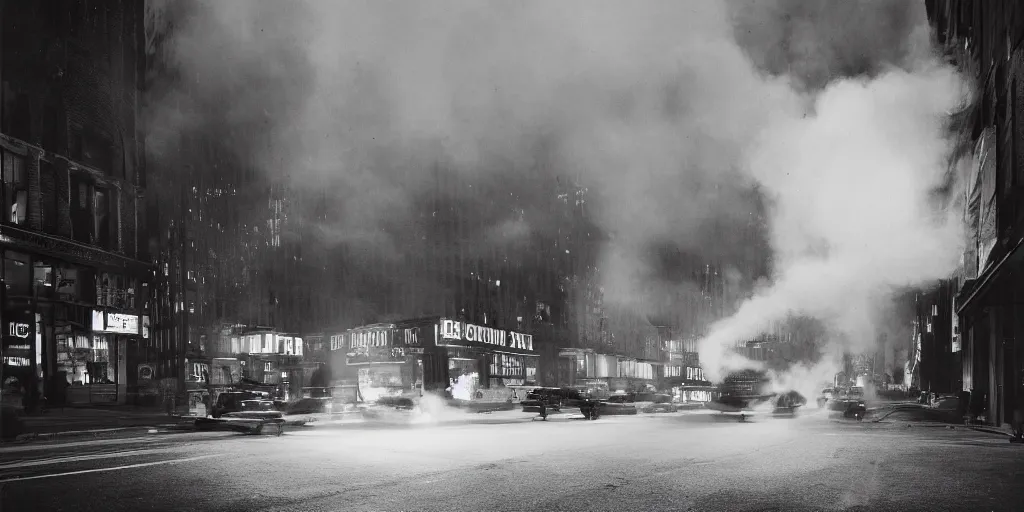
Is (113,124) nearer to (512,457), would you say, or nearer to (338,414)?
(338,414)

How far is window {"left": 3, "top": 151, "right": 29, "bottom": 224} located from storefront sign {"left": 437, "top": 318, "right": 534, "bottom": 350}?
3740 centimetres

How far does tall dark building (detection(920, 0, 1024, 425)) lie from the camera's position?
23.6 m

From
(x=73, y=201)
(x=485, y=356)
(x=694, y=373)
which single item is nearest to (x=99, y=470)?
(x=73, y=201)

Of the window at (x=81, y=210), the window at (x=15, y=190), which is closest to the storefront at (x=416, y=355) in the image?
the window at (x=81, y=210)

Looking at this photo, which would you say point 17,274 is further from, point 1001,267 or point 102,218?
point 1001,267

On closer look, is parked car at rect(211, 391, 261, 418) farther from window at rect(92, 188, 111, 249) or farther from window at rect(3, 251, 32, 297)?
window at rect(92, 188, 111, 249)

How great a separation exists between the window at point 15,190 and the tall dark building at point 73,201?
6cm

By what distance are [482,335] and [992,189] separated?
188 feet

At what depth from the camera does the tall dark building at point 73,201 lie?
129 feet

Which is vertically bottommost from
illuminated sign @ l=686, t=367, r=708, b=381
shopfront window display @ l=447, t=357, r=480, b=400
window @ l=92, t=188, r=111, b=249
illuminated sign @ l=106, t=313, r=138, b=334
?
illuminated sign @ l=686, t=367, r=708, b=381

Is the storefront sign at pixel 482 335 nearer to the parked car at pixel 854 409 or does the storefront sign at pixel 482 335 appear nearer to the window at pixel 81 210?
the window at pixel 81 210

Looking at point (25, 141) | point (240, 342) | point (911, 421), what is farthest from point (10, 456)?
point (240, 342)

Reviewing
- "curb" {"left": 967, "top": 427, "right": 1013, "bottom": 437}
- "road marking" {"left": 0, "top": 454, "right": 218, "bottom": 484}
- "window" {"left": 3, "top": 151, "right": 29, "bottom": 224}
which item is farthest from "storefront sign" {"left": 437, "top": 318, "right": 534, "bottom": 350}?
"road marking" {"left": 0, "top": 454, "right": 218, "bottom": 484}

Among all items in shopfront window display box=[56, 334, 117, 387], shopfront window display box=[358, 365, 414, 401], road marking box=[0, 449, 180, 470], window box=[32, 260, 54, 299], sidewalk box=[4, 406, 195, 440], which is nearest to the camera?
road marking box=[0, 449, 180, 470]
